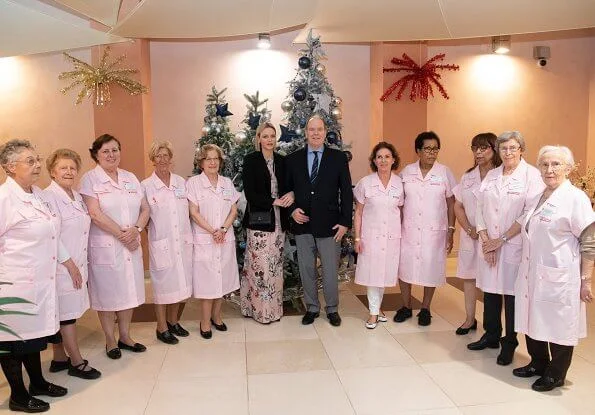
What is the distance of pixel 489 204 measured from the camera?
3391 millimetres

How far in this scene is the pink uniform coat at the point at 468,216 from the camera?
12.3 ft

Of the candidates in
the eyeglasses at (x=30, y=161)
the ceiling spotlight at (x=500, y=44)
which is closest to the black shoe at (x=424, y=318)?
the eyeglasses at (x=30, y=161)

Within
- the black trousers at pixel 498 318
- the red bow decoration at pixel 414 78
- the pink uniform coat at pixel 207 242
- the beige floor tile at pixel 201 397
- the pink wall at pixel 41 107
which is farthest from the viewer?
the red bow decoration at pixel 414 78

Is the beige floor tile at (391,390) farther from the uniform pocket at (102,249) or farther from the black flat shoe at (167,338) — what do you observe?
the uniform pocket at (102,249)

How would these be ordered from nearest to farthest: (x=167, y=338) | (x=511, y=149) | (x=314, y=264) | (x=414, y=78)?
(x=511, y=149)
(x=167, y=338)
(x=314, y=264)
(x=414, y=78)

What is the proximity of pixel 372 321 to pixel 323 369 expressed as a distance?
0.96 m

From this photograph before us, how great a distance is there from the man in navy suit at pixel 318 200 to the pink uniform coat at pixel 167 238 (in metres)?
0.91

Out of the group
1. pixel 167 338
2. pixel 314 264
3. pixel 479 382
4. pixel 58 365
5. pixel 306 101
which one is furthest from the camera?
pixel 306 101

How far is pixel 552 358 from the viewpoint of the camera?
3008 millimetres

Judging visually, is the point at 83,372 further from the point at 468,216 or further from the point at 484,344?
the point at 468,216

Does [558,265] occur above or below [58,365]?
above

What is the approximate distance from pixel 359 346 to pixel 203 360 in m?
1.17

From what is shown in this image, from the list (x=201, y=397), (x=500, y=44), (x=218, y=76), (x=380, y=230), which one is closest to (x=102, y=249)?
(x=201, y=397)

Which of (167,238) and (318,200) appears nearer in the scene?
(167,238)
